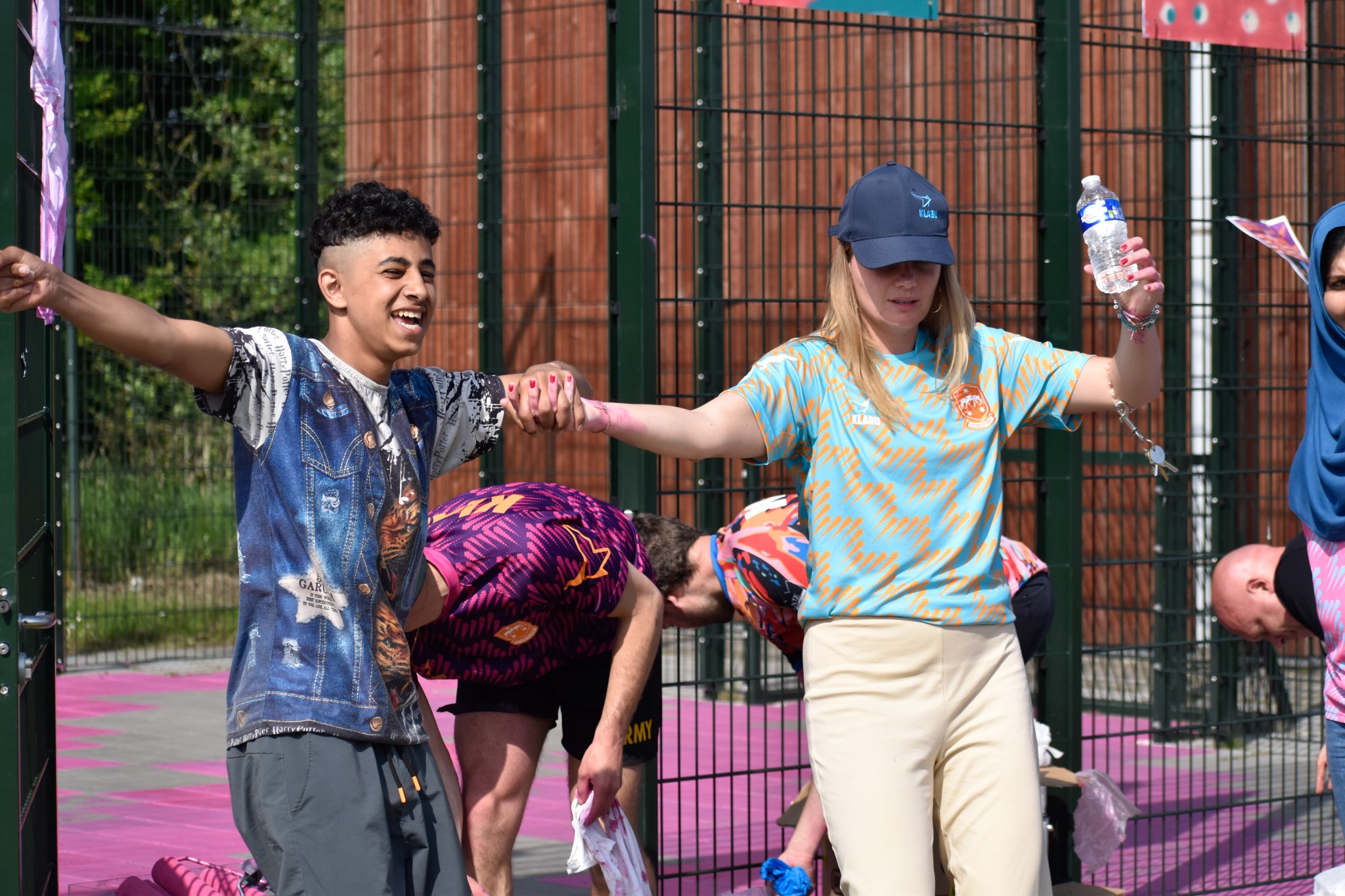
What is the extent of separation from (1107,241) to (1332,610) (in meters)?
1.04

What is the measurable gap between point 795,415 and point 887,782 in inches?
30.2

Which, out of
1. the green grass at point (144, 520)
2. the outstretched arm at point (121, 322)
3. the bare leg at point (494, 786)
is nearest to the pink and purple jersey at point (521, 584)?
the bare leg at point (494, 786)

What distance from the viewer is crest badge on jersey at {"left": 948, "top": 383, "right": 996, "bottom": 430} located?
3.46 meters

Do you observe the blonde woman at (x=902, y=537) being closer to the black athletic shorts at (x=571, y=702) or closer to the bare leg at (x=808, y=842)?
the black athletic shorts at (x=571, y=702)

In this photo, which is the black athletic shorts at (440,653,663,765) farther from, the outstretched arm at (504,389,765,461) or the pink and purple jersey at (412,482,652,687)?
the outstretched arm at (504,389,765,461)

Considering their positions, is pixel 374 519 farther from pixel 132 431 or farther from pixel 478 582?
pixel 132 431

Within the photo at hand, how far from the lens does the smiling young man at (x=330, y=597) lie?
2889 millimetres

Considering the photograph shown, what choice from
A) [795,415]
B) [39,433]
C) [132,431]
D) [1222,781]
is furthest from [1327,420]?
[132,431]

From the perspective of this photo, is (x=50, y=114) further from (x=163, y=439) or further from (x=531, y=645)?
(x=163, y=439)

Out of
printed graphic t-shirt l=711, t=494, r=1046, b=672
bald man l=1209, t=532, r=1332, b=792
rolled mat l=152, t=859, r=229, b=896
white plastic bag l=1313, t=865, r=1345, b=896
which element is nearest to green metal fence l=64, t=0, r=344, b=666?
rolled mat l=152, t=859, r=229, b=896

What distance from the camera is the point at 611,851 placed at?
4078 millimetres

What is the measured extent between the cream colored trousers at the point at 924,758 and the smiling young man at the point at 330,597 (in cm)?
81

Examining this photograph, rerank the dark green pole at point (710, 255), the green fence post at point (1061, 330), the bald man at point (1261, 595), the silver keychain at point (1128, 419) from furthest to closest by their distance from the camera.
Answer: the dark green pole at point (710, 255) < the green fence post at point (1061, 330) < the bald man at point (1261, 595) < the silver keychain at point (1128, 419)

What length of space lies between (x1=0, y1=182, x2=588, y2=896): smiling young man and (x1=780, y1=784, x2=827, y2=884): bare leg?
186 cm
